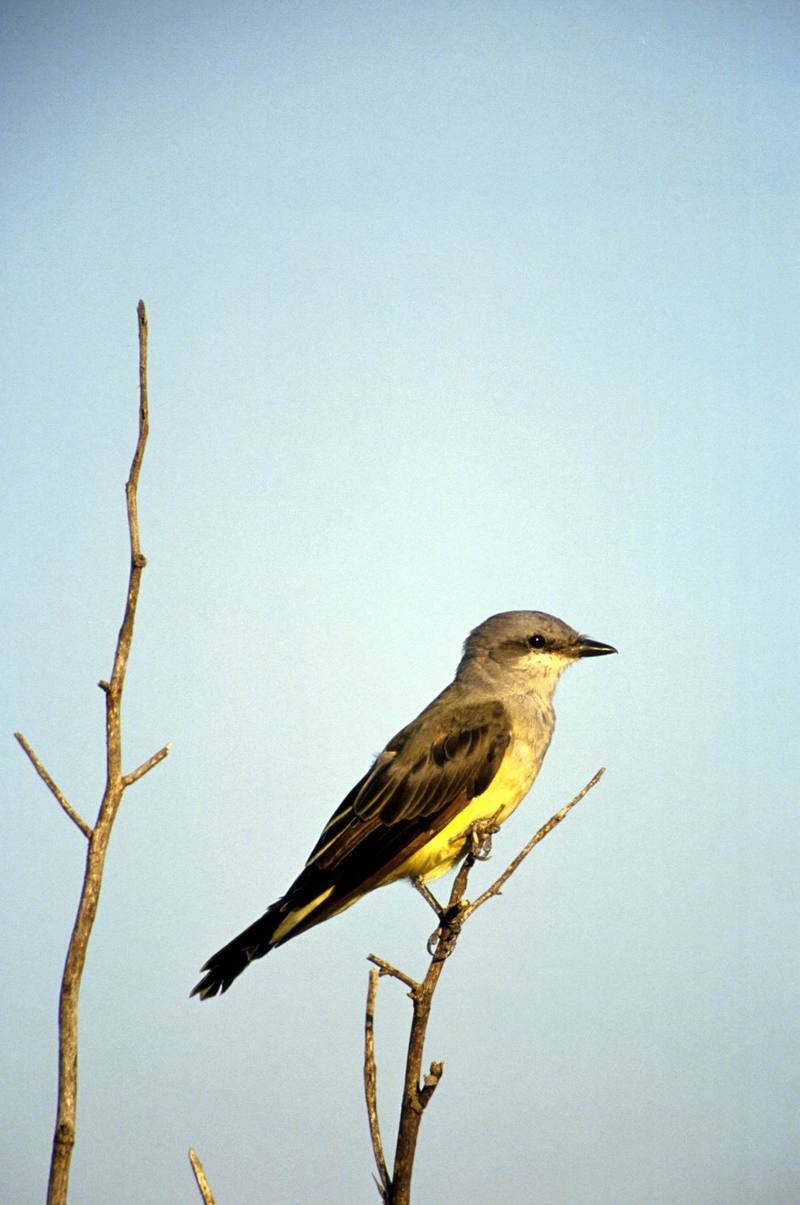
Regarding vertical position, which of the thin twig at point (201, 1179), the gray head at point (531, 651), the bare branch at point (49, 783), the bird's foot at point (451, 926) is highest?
the gray head at point (531, 651)

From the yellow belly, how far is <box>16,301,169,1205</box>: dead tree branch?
3.32 metres

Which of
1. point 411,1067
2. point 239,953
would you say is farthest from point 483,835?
point 411,1067

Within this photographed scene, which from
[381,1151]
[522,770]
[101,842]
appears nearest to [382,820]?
[522,770]

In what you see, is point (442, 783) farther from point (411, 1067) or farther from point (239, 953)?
point (411, 1067)

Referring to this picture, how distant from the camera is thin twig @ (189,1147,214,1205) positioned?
274 cm

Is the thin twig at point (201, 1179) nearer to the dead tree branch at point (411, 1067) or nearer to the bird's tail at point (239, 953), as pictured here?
the dead tree branch at point (411, 1067)

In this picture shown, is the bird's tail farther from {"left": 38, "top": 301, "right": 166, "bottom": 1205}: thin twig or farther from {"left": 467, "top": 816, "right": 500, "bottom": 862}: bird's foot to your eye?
{"left": 38, "top": 301, "right": 166, "bottom": 1205}: thin twig

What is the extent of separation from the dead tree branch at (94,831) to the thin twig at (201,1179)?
0.54m

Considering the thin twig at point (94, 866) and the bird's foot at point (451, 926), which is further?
the bird's foot at point (451, 926)

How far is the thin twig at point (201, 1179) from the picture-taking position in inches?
108

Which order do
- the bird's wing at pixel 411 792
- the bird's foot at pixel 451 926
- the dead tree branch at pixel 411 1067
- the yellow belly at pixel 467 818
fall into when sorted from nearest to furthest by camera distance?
the dead tree branch at pixel 411 1067 → the bird's foot at pixel 451 926 → the bird's wing at pixel 411 792 → the yellow belly at pixel 467 818

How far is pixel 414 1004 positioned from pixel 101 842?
58.2 inches

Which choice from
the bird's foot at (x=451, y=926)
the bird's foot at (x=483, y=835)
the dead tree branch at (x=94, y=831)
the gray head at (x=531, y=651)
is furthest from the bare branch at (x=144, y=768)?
the gray head at (x=531, y=651)

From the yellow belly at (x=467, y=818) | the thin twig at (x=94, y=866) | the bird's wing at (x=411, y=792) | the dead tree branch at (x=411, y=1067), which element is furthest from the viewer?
the yellow belly at (x=467, y=818)
